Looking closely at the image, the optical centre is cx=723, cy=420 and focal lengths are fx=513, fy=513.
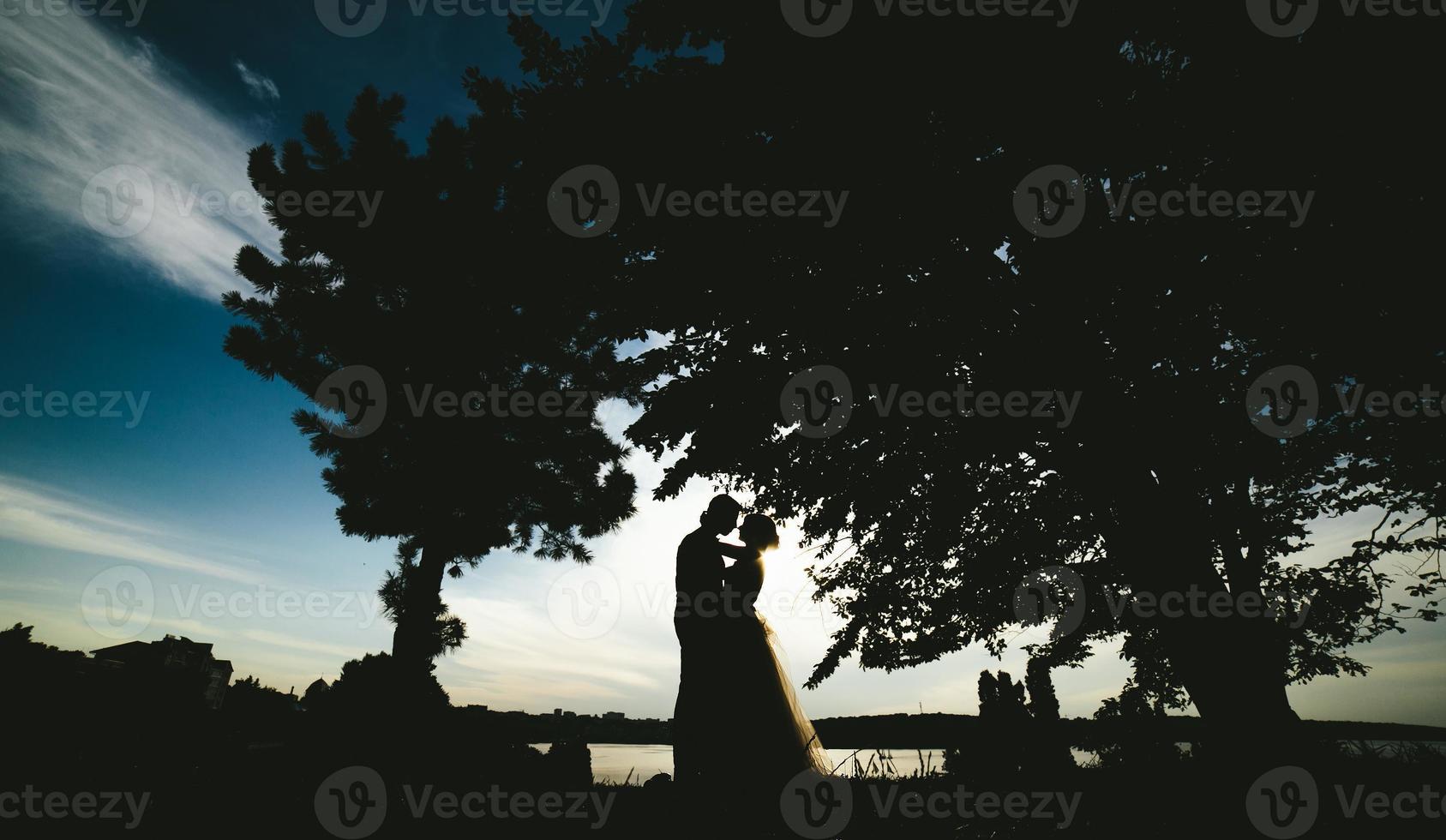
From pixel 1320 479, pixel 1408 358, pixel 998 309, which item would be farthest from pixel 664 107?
pixel 1320 479

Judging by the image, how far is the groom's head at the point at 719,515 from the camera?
348 cm

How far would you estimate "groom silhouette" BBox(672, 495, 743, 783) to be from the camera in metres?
3.19

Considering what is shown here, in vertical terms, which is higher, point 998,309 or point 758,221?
point 758,221

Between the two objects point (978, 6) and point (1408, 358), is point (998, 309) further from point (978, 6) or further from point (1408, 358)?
point (1408, 358)

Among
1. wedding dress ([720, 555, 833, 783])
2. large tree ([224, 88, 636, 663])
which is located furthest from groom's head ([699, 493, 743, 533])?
large tree ([224, 88, 636, 663])

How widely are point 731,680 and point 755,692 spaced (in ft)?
0.54

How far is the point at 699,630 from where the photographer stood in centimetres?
337

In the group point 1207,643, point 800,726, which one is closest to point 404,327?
point 800,726

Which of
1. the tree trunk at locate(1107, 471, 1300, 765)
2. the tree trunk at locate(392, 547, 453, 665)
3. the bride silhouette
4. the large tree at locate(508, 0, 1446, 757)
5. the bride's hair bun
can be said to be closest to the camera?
the bride silhouette

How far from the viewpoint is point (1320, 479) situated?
863 cm

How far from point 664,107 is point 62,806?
632 centimetres

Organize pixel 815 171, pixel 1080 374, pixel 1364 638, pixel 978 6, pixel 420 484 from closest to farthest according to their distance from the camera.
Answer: pixel 978 6
pixel 815 171
pixel 1080 374
pixel 1364 638
pixel 420 484

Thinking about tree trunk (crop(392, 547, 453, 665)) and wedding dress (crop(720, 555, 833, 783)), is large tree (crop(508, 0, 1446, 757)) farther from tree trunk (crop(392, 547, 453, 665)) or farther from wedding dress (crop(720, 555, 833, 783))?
tree trunk (crop(392, 547, 453, 665))

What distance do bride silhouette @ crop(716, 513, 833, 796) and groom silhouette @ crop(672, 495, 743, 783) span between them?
63mm
